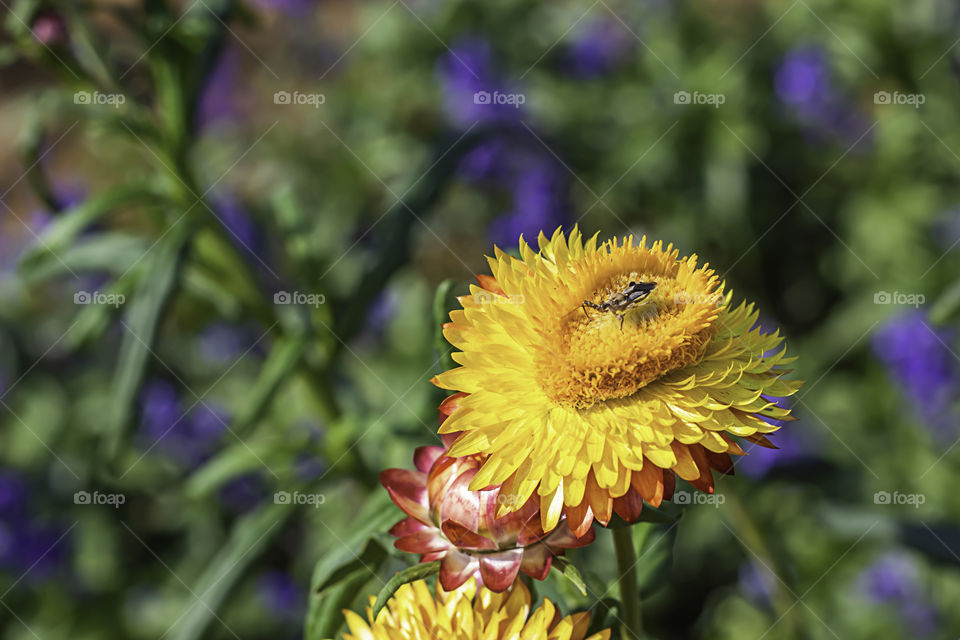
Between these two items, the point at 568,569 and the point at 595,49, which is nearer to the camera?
Result: the point at 568,569

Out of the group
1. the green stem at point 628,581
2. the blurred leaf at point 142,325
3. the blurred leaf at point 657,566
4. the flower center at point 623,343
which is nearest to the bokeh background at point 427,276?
the blurred leaf at point 142,325

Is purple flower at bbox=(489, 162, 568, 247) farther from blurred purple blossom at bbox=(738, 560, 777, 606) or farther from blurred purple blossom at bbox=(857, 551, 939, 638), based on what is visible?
blurred purple blossom at bbox=(857, 551, 939, 638)

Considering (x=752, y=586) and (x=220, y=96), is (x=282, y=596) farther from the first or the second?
(x=220, y=96)

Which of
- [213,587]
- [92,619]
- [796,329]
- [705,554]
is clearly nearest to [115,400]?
[213,587]

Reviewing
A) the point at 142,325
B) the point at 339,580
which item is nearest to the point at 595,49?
the point at 142,325

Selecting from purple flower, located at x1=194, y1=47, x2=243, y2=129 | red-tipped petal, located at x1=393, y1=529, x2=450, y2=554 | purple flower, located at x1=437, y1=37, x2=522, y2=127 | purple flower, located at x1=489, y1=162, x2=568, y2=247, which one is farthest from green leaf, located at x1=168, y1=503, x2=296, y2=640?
purple flower, located at x1=194, y1=47, x2=243, y2=129

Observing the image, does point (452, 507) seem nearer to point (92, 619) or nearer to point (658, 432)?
point (658, 432)
